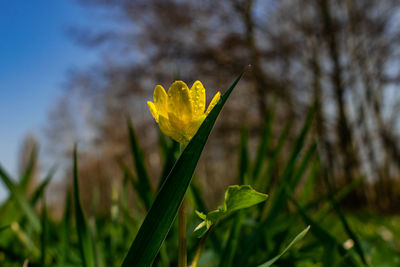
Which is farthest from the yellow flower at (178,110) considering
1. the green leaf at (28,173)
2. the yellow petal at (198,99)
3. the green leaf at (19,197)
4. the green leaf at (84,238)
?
the green leaf at (28,173)

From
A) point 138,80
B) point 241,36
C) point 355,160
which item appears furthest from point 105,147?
point 355,160

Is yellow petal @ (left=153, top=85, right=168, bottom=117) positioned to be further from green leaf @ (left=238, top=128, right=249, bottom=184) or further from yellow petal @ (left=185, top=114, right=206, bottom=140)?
green leaf @ (left=238, top=128, right=249, bottom=184)

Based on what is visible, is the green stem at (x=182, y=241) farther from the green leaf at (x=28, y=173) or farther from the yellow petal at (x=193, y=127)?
the green leaf at (x=28, y=173)

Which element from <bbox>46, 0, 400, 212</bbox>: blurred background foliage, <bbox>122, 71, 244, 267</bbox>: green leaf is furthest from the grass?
<bbox>46, 0, 400, 212</bbox>: blurred background foliage

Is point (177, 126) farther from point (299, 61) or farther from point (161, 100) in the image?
point (299, 61)

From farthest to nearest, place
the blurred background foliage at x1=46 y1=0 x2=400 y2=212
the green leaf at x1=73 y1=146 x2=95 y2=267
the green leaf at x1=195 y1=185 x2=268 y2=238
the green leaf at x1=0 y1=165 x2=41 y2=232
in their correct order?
the blurred background foliage at x1=46 y1=0 x2=400 y2=212, the green leaf at x1=0 y1=165 x2=41 y2=232, the green leaf at x1=73 y1=146 x2=95 y2=267, the green leaf at x1=195 y1=185 x2=268 y2=238

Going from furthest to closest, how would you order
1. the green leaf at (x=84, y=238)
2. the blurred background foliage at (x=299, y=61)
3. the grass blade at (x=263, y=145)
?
the blurred background foliage at (x=299, y=61)
the grass blade at (x=263, y=145)
the green leaf at (x=84, y=238)

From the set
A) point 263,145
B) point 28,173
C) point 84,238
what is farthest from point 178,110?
point 28,173

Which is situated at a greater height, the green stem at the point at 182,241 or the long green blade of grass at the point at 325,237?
the green stem at the point at 182,241
